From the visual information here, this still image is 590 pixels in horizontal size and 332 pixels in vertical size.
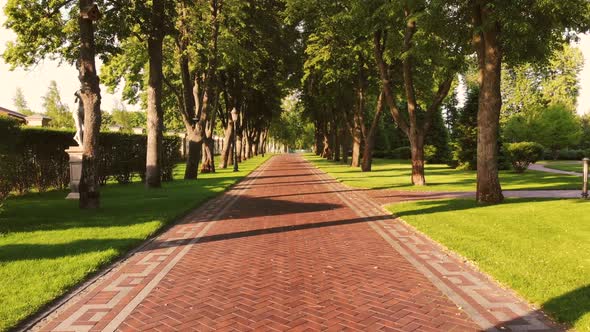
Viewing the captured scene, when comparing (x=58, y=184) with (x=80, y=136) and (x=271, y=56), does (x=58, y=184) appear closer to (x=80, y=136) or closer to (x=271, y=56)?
(x=80, y=136)

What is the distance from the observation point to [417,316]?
16.6ft

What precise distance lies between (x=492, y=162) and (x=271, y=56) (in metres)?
23.3

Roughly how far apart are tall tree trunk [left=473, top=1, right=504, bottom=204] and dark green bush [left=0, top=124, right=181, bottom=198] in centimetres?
1350

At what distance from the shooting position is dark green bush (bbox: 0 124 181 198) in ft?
43.4

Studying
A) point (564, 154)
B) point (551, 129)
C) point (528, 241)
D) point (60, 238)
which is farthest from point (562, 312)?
point (564, 154)

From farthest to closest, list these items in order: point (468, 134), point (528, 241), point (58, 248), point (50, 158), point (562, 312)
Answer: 1. point (468, 134)
2. point (50, 158)
3. point (528, 241)
4. point (58, 248)
5. point (562, 312)

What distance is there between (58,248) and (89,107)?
6.41 m

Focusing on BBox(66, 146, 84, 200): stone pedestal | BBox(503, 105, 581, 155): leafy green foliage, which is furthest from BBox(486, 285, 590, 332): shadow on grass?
BBox(503, 105, 581, 155): leafy green foliage

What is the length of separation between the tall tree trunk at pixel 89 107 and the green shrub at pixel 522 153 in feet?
82.6

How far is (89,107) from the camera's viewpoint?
1337 cm

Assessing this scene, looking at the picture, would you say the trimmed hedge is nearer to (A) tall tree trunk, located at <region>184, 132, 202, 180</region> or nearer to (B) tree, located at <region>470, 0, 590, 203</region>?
(A) tall tree trunk, located at <region>184, 132, 202, 180</region>

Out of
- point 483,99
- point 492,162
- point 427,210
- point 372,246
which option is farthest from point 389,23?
point 372,246

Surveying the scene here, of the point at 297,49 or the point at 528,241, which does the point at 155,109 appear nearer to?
the point at 528,241

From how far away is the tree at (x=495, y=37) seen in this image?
12.6 meters
